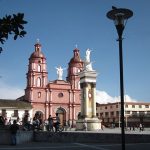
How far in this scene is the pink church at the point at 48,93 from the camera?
234 ft

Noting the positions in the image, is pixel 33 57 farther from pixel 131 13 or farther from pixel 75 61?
pixel 131 13

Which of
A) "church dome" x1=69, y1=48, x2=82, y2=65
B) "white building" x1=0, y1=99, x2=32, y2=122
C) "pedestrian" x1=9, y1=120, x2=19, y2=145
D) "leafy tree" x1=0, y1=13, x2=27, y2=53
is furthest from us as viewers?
"church dome" x1=69, y1=48, x2=82, y2=65

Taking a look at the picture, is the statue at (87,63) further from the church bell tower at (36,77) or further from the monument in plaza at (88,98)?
the church bell tower at (36,77)

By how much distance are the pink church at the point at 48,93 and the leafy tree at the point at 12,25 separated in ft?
214

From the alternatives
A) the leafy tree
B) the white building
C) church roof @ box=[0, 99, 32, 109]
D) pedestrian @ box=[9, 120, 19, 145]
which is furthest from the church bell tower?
the leafy tree

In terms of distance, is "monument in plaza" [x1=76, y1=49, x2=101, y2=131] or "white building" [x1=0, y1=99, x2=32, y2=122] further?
"white building" [x1=0, y1=99, x2=32, y2=122]

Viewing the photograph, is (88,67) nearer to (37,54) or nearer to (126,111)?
(37,54)

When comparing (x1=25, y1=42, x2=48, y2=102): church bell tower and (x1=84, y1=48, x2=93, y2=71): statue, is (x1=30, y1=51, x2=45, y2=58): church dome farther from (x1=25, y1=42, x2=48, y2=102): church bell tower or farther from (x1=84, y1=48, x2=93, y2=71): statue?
(x1=84, y1=48, x2=93, y2=71): statue

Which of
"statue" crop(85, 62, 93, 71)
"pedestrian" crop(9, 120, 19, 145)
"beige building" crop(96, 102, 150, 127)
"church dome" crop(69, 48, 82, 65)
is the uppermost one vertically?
"church dome" crop(69, 48, 82, 65)

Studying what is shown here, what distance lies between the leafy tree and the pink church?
65.2 metres

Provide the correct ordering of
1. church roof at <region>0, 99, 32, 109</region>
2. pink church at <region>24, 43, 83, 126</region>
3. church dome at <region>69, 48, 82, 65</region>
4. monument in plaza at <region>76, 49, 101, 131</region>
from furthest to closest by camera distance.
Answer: church dome at <region>69, 48, 82, 65</region>
pink church at <region>24, 43, 83, 126</region>
church roof at <region>0, 99, 32, 109</region>
monument in plaza at <region>76, 49, 101, 131</region>

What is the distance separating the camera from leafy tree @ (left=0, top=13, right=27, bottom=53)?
5613 millimetres

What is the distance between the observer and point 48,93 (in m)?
73.1

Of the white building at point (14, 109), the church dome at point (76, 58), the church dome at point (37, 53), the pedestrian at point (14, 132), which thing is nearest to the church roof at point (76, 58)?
the church dome at point (76, 58)
